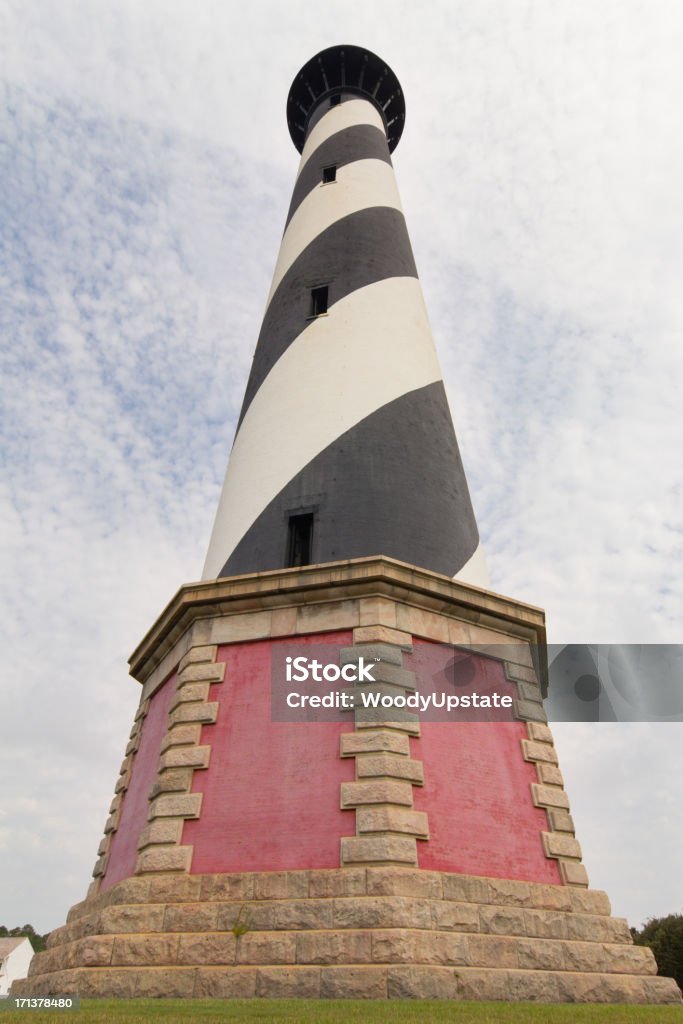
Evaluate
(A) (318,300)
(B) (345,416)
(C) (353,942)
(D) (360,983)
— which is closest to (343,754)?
(C) (353,942)

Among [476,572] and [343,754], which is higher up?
[476,572]

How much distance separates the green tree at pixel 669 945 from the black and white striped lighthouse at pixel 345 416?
56.8ft

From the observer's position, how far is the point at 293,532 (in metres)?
8.74

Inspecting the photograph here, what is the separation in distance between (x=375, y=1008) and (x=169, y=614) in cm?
465

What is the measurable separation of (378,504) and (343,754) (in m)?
3.04

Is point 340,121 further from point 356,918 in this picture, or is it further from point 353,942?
point 353,942

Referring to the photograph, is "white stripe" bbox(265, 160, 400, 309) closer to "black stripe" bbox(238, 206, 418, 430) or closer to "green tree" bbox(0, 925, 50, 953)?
"black stripe" bbox(238, 206, 418, 430)

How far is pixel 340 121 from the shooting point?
1436cm

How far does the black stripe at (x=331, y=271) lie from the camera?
35.3 ft

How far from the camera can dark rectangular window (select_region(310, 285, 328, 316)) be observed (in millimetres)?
10805

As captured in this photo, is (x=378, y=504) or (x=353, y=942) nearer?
(x=353, y=942)

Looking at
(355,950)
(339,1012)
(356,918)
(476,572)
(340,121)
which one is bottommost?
(339,1012)

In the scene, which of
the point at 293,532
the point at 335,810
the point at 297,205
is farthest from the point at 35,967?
the point at 297,205

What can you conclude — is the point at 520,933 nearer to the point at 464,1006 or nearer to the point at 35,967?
the point at 464,1006
